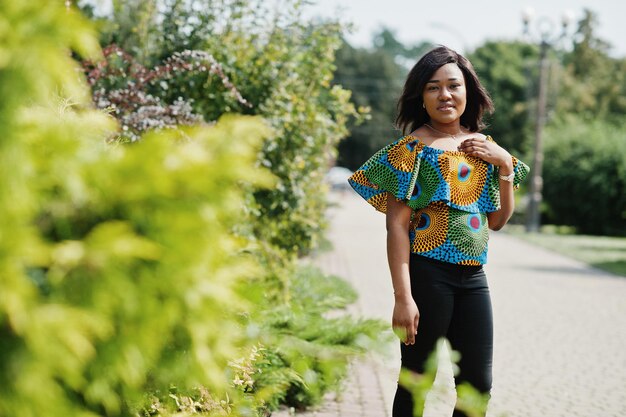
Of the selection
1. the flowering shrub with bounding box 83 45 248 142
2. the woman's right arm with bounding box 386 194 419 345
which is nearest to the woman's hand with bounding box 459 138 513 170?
the woman's right arm with bounding box 386 194 419 345

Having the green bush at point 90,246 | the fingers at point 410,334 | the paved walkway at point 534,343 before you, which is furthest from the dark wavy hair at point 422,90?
the green bush at point 90,246

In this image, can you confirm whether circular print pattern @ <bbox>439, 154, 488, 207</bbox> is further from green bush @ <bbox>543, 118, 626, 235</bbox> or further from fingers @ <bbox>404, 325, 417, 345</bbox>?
green bush @ <bbox>543, 118, 626, 235</bbox>

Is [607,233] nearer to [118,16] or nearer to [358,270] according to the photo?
[358,270]

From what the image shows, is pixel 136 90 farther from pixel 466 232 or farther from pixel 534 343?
pixel 534 343

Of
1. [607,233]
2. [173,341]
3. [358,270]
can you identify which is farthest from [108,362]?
[607,233]

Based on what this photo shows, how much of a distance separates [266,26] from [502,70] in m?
59.6

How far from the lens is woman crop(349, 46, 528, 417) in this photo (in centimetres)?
336

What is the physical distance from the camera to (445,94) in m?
3.51

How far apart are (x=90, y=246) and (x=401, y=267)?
6.77ft

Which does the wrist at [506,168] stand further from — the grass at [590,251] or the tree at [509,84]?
the tree at [509,84]

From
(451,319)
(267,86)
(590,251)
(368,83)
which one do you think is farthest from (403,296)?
(368,83)

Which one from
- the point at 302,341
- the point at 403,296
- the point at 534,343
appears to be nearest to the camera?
the point at 403,296

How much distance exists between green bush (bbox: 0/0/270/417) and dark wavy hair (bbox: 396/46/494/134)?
214cm

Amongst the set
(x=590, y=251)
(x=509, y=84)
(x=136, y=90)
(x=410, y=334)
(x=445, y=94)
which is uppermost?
(x=445, y=94)
